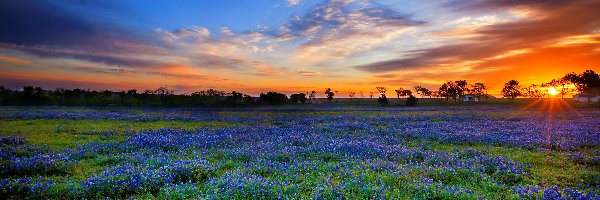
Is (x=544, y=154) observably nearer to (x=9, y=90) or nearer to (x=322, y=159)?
(x=322, y=159)

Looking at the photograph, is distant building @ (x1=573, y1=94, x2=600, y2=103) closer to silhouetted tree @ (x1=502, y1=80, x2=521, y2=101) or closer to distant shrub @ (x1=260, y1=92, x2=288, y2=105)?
silhouetted tree @ (x1=502, y1=80, x2=521, y2=101)

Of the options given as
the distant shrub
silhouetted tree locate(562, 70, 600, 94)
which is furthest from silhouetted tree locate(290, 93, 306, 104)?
silhouetted tree locate(562, 70, 600, 94)

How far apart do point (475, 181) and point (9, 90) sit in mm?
74728

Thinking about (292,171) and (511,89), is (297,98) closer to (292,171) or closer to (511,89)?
(292,171)

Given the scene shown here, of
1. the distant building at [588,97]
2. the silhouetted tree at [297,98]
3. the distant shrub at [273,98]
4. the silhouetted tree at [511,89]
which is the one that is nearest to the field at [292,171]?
the distant shrub at [273,98]

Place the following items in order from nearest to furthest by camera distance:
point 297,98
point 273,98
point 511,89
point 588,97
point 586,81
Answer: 1. point 273,98
2. point 297,98
3. point 586,81
4. point 588,97
5. point 511,89

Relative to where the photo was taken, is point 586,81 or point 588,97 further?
point 588,97

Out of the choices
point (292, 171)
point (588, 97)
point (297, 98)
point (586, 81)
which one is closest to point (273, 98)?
point (297, 98)

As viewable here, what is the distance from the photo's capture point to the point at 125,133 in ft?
66.9

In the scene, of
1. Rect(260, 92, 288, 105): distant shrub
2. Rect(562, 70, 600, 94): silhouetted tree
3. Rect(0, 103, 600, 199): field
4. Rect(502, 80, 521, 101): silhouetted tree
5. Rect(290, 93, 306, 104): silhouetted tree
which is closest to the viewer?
Rect(0, 103, 600, 199): field

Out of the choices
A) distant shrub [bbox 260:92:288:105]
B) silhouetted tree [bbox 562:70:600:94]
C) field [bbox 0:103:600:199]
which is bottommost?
field [bbox 0:103:600:199]

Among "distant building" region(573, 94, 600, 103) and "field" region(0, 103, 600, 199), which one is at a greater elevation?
"distant building" region(573, 94, 600, 103)

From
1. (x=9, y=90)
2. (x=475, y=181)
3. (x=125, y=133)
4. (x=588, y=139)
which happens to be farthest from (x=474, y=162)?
(x=9, y=90)

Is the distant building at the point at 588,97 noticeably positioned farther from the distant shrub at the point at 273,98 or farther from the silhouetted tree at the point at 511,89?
the distant shrub at the point at 273,98
